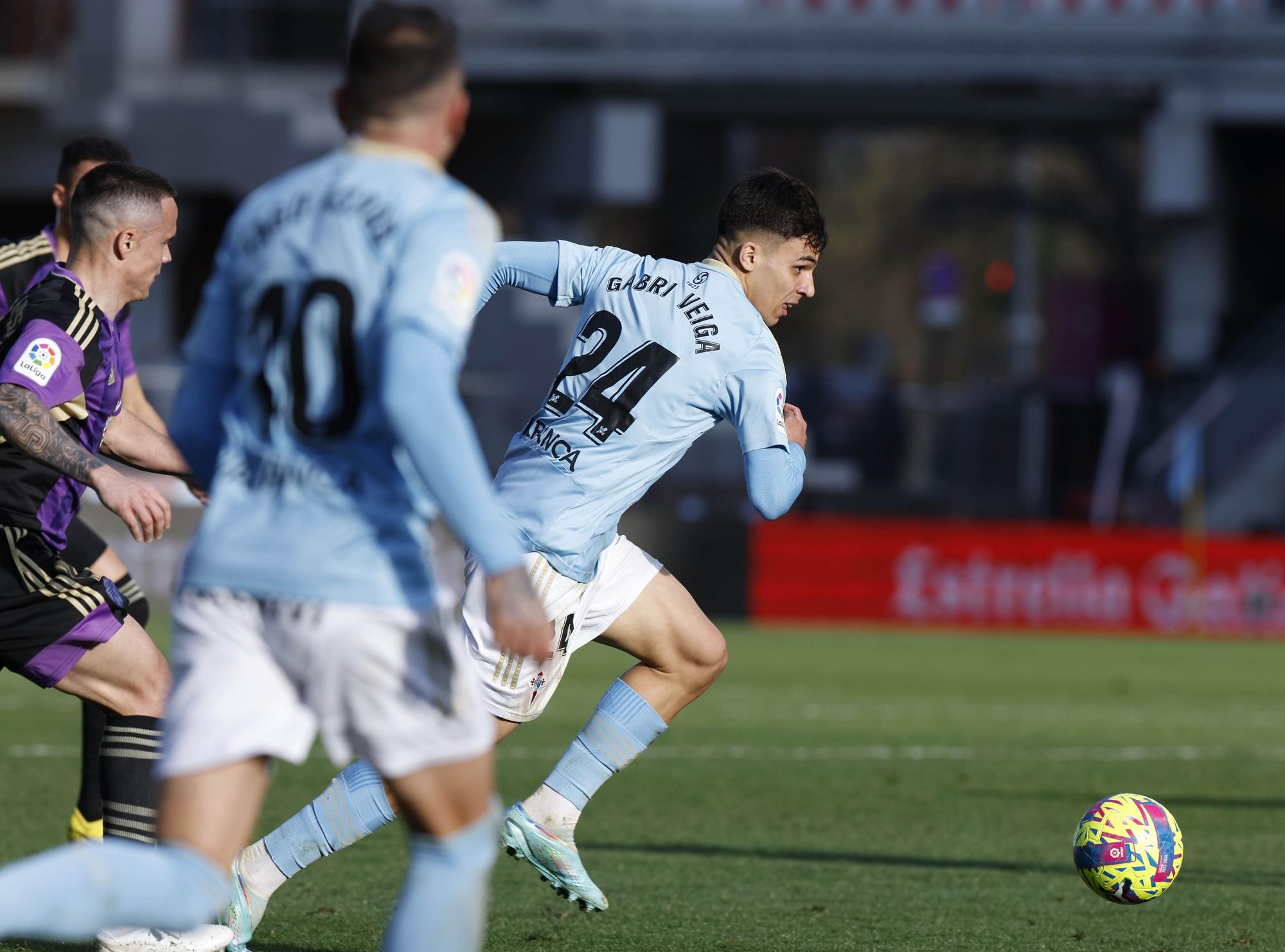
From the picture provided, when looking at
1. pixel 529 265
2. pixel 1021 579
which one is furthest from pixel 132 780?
pixel 1021 579

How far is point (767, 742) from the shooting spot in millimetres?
10898

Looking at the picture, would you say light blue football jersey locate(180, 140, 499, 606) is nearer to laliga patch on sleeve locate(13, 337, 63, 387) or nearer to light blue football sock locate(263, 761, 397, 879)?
laliga patch on sleeve locate(13, 337, 63, 387)

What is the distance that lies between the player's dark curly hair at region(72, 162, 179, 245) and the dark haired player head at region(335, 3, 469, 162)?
1.51 m

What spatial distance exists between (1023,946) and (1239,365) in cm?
1853

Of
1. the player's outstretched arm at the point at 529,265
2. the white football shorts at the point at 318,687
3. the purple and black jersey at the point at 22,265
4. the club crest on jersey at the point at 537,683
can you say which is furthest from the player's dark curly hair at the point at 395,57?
the purple and black jersey at the point at 22,265

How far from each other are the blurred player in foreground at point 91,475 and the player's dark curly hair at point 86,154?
1.22 m

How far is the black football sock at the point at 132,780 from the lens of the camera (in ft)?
17.4

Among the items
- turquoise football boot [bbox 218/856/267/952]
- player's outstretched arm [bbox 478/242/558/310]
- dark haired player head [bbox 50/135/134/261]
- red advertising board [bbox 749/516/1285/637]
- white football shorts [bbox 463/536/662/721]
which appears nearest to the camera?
turquoise football boot [bbox 218/856/267/952]

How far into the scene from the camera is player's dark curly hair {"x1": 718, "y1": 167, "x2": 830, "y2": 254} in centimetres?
561

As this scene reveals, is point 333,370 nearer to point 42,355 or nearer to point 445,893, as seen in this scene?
point 445,893

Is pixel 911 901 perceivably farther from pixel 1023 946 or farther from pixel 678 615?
pixel 678 615

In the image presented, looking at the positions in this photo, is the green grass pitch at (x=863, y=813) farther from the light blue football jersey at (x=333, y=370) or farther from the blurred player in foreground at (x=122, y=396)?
the light blue football jersey at (x=333, y=370)

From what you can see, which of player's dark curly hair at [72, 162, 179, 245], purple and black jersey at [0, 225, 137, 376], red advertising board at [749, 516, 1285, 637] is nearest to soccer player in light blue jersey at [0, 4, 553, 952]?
player's dark curly hair at [72, 162, 179, 245]

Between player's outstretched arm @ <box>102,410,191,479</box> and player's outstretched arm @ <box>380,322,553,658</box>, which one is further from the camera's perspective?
player's outstretched arm @ <box>102,410,191,479</box>
